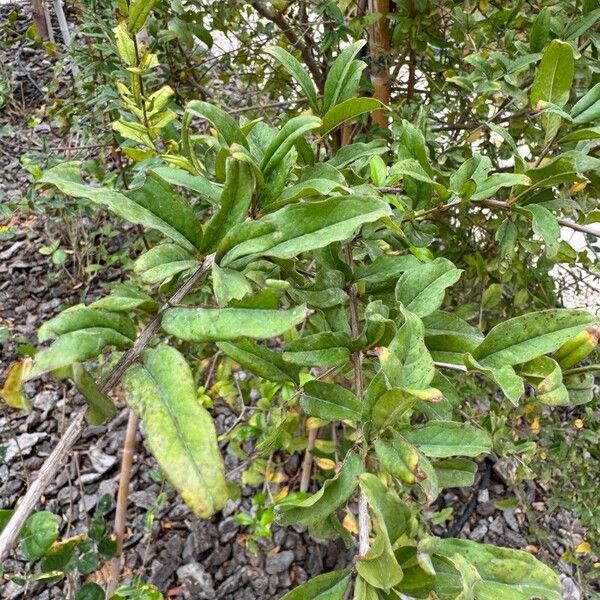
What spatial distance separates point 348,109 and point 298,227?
0.81 feet

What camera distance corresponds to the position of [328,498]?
1.55 feet

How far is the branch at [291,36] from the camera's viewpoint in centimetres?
109

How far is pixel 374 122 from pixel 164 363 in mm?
896

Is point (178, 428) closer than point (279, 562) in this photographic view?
Yes

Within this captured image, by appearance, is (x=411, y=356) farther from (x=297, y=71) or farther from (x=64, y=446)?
(x=297, y=71)

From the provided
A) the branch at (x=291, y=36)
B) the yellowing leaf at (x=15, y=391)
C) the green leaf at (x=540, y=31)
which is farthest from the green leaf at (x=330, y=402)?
the branch at (x=291, y=36)

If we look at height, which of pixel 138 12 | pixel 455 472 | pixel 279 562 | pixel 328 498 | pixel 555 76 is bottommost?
pixel 279 562

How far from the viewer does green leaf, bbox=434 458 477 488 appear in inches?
25.3

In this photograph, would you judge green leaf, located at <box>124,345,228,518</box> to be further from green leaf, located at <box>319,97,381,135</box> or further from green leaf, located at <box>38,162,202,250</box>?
green leaf, located at <box>319,97,381,135</box>

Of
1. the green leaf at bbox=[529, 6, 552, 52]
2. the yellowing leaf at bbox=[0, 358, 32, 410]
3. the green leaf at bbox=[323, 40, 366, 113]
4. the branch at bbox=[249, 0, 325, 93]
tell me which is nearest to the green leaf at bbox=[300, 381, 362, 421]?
the yellowing leaf at bbox=[0, 358, 32, 410]

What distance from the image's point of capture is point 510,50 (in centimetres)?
96

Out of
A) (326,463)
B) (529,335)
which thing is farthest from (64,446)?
(326,463)

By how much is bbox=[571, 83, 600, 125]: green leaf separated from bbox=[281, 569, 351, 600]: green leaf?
51cm

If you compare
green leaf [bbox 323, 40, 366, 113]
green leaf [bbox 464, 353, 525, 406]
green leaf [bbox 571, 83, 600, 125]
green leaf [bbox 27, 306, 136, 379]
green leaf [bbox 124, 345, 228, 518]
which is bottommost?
green leaf [bbox 464, 353, 525, 406]
